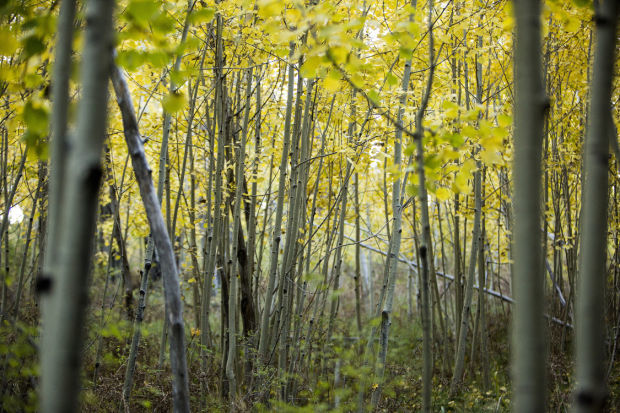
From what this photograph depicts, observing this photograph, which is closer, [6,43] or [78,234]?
[78,234]

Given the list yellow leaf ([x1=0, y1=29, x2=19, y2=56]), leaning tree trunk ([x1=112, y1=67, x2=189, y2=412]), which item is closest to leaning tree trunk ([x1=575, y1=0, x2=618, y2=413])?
leaning tree trunk ([x1=112, y1=67, x2=189, y2=412])

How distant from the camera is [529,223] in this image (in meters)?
0.71

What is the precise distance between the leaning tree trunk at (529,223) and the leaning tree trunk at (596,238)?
0.06 meters

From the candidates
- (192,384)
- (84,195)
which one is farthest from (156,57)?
(192,384)

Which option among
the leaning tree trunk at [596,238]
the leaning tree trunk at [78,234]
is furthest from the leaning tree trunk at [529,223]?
the leaning tree trunk at [78,234]

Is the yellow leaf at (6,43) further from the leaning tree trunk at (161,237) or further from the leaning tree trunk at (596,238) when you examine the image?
the leaning tree trunk at (596,238)

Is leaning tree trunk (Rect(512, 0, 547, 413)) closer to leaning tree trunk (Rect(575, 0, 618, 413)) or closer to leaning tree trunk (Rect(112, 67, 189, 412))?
leaning tree trunk (Rect(575, 0, 618, 413))

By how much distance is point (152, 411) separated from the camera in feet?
9.43

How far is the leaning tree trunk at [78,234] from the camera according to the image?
24.0 inches

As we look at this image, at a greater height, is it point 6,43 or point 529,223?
point 6,43

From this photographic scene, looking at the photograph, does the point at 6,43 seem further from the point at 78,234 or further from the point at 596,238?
the point at 596,238

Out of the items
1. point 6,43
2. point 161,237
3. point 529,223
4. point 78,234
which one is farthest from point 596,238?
point 6,43

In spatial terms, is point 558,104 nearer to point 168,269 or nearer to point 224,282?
point 224,282

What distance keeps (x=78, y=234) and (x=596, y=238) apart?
844 millimetres
